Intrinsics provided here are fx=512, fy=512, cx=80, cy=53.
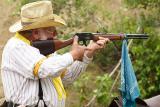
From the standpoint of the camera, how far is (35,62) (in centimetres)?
382

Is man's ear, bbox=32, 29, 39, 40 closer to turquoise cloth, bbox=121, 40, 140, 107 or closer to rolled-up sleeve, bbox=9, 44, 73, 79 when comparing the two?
rolled-up sleeve, bbox=9, 44, 73, 79

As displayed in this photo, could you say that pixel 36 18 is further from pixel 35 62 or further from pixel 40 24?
pixel 35 62

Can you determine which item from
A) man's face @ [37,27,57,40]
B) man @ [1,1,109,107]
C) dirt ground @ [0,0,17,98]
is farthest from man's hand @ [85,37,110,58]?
dirt ground @ [0,0,17,98]

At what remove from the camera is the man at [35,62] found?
12.5ft

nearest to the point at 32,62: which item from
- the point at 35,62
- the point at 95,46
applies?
the point at 35,62

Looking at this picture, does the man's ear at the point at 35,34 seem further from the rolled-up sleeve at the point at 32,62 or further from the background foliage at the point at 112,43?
the background foliage at the point at 112,43

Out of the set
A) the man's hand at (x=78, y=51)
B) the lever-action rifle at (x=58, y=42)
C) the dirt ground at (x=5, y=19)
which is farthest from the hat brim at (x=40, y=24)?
the dirt ground at (x=5, y=19)

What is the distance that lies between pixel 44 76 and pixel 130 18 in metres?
4.11

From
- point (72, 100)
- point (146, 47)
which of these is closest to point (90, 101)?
point (72, 100)

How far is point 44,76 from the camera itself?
3.80 m

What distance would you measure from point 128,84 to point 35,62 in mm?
912

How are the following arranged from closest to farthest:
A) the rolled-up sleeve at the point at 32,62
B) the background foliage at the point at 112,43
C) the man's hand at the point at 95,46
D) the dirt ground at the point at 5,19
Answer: the rolled-up sleeve at the point at 32,62
the man's hand at the point at 95,46
the background foliage at the point at 112,43
the dirt ground at the point at 5,19

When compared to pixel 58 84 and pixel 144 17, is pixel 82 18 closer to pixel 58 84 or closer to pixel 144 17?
pixel 144 17

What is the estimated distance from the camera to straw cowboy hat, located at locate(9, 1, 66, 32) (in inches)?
157
